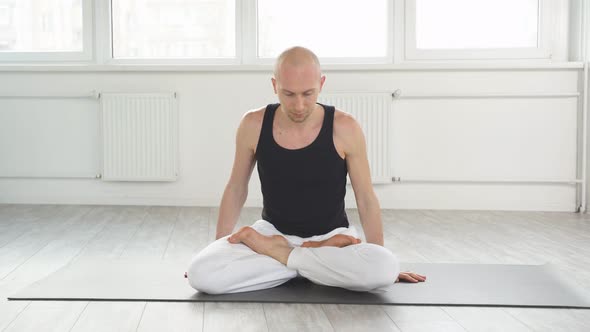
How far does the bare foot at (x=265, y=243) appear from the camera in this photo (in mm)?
2189

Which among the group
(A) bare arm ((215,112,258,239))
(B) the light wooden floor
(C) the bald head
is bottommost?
(B) the light wooden floor

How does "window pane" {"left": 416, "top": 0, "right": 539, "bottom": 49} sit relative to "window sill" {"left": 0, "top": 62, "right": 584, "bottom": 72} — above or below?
above

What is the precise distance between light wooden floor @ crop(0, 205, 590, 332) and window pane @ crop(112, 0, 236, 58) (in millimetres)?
1077

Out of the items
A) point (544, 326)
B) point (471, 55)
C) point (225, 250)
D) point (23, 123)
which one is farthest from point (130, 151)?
point (544, 326)

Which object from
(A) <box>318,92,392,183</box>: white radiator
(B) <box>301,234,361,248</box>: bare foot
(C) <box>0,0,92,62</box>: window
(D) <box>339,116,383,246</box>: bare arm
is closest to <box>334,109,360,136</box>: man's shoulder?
(D) <box>339,116,383,246</box>: bare arm

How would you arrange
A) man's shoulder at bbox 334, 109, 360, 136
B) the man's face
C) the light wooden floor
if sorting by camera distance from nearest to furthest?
the light wooden floor → the man's face → man's shoulder at bbox 334, 109, 360, 136

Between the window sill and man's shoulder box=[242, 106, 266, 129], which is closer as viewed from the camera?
man's shoulder box=[242, 106, 266, 129]

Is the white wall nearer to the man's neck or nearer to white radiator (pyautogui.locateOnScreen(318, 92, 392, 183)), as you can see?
white radiator (pyautogui.locateOnScreen(318, 92, 392, 183))

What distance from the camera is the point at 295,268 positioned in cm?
221

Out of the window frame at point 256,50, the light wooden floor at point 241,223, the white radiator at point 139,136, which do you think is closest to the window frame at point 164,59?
the window frame at point 256,50

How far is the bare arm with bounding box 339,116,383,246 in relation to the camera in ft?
7.34

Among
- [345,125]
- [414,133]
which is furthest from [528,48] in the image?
[345,125]

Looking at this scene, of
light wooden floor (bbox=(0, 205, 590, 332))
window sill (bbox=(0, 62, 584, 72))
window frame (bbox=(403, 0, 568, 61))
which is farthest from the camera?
window frame (bbox=(403, 0, 568, 61))

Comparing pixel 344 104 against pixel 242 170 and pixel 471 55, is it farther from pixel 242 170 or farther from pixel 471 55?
pixel 242 170
